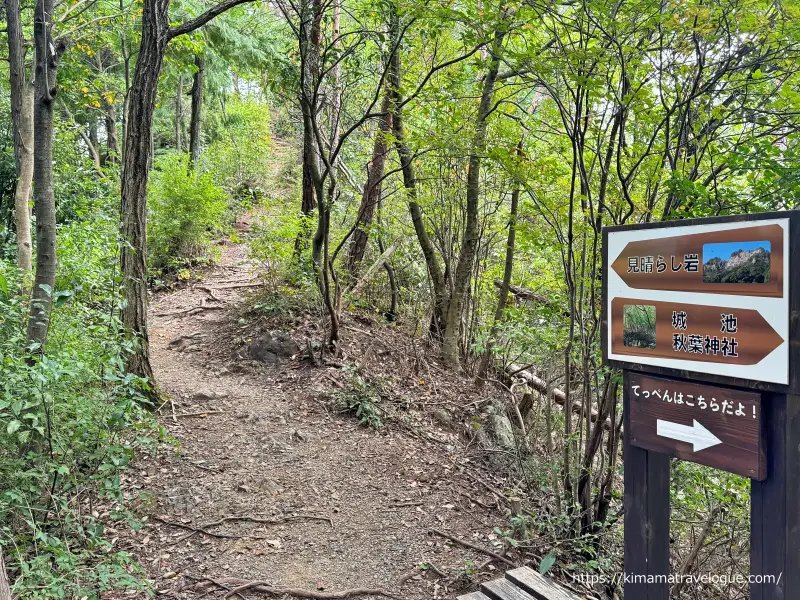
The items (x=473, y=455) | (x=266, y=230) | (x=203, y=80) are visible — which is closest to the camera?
(x=473, y=455)

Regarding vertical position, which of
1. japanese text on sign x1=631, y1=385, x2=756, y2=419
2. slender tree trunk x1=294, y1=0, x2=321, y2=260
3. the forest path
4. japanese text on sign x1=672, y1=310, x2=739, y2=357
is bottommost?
the forest path

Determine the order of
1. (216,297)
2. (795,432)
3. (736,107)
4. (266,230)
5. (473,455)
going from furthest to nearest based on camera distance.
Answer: (216,297) → (266,230) → (473,455) → (736,107) → (795,432)

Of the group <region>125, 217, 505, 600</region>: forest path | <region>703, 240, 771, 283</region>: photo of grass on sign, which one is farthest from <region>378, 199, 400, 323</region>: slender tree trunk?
<region>703, 240, 771, 283</region>: photo of grass on sign

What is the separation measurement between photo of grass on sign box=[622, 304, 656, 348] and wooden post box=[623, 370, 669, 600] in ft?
0.55

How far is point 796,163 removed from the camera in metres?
2.54

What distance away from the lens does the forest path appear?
3643 millimetres

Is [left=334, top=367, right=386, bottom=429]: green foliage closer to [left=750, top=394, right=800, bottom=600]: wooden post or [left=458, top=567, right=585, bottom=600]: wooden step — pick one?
[left=458, top=567, right=585, bottom=600]: wooden step

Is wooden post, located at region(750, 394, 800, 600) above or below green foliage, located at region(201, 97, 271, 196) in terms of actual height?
below

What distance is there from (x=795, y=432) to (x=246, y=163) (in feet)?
55.3

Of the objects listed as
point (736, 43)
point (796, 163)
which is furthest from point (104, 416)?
point (736, 43)

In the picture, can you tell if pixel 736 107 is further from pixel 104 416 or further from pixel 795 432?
pixel 104 416

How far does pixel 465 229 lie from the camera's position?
7402 mm

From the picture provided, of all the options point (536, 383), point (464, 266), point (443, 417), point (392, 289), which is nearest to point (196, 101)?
point (392, 289)

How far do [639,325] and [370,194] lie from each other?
607 cm
